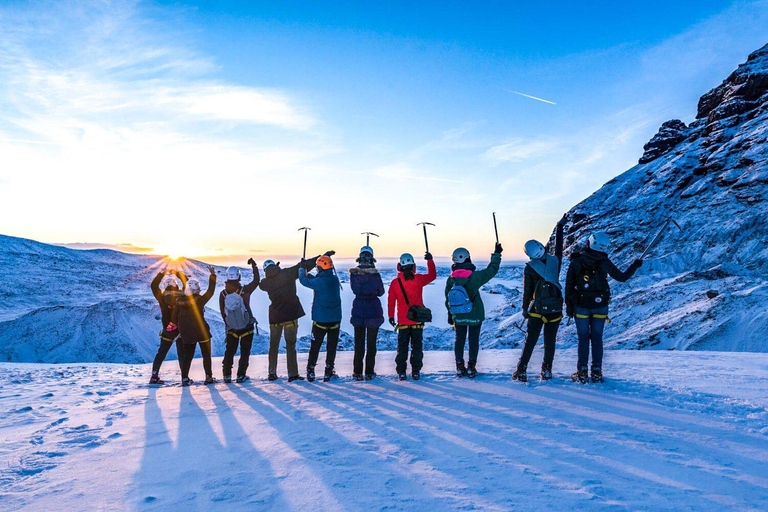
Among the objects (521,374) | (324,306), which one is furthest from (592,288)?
(324,306)

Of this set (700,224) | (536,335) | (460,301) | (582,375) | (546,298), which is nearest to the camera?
(582,375)

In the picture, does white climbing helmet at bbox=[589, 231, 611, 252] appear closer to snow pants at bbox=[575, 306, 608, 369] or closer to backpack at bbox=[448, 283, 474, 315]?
snow pants at bbox=[575, 306, 608, 369]

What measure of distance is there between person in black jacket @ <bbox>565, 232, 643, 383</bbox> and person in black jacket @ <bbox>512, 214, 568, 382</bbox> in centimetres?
23

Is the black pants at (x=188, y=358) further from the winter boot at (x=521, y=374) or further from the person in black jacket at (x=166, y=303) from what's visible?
the winter boot at (x=521, y=374)

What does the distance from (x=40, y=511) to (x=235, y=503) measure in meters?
1.44

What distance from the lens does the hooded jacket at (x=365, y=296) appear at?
7.71 metres

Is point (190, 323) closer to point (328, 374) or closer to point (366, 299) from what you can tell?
point (328, 374)

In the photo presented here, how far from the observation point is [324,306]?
7797 mm

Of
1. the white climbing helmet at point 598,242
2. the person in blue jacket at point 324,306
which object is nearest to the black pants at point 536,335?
the white climbing helmet at point 598,242

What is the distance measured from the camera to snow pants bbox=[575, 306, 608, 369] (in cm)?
657

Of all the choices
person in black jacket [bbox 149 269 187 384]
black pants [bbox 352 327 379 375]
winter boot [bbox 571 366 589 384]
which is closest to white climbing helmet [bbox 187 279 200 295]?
person in black jacket [bbox 149 269 187 384]

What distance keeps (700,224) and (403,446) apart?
1584 inches

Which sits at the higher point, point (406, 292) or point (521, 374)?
point (406, 292)

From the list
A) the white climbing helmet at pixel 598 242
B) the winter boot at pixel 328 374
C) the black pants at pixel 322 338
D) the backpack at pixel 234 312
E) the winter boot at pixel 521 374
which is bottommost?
the winter boot at pixel 328 374
